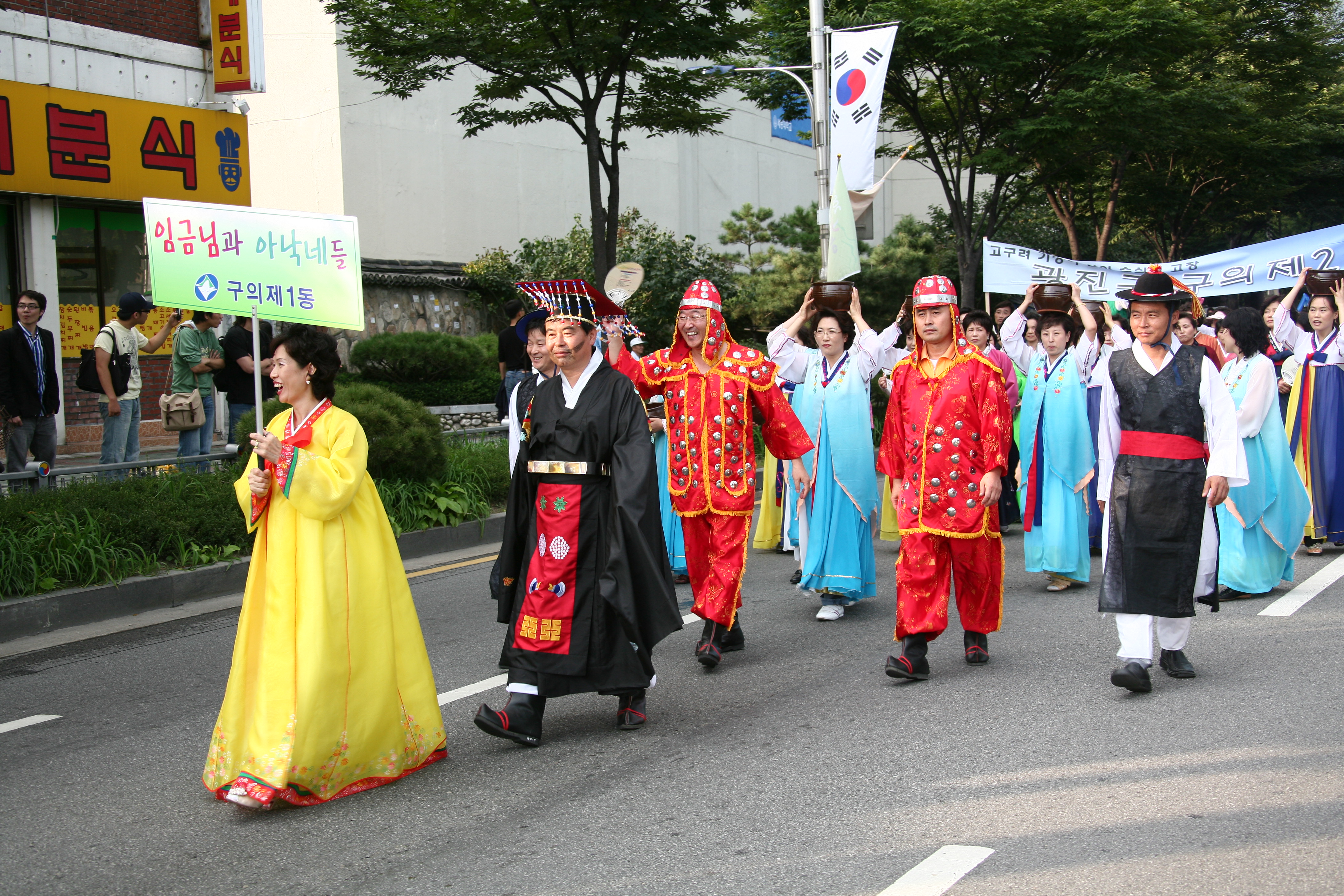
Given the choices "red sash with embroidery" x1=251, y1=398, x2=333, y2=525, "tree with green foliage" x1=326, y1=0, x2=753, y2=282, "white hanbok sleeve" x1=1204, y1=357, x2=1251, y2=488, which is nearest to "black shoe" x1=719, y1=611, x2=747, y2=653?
"white hanbok sleeve" x1=1204, y1=357, x2=1251, y2=488

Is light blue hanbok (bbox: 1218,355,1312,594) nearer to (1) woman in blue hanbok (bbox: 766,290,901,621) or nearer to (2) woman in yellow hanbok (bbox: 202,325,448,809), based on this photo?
(1) woman in blue hanbok (bbox: 766,290,901,621)

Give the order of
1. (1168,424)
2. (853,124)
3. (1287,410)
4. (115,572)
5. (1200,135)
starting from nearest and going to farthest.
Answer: (1168,424) → (115,572) → (1287,410) → (853,124) → (1200,135)

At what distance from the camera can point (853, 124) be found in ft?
45.5

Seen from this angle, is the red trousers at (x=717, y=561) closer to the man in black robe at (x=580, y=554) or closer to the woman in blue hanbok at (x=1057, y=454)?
the man in black robe at (x=580, y=554)

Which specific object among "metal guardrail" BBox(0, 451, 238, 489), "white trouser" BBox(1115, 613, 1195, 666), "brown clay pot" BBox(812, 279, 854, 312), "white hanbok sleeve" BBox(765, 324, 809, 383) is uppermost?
"brown clay pot" BBox(812, 279, 854, 312)

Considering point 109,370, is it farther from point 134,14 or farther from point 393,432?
point 134,14

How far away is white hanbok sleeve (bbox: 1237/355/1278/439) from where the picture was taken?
292 inches

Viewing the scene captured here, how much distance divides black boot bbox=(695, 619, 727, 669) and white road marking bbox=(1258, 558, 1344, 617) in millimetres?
3074

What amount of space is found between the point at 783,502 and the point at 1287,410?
400 centimetres

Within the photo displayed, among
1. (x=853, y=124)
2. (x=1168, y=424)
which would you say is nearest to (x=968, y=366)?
(x=1168, y=424)

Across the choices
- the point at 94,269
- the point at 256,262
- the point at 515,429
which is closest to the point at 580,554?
the point at 515,429

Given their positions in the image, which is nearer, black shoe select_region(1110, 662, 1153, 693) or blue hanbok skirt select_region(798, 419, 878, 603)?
black shoe select_region(1110, 662, 1153, 693)

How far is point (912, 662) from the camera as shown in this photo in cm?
540

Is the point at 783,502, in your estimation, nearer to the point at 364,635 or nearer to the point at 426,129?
the point at 364,635
